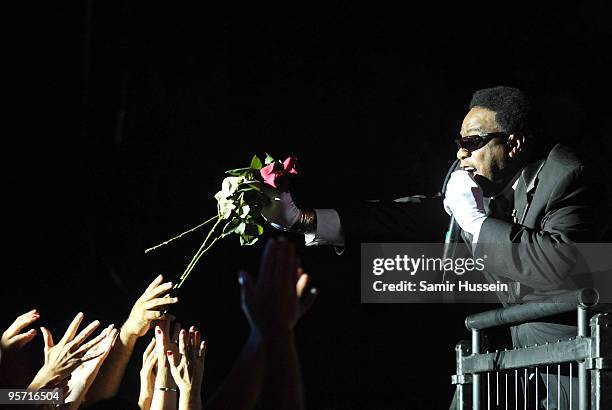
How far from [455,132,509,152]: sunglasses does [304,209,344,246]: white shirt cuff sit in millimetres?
449

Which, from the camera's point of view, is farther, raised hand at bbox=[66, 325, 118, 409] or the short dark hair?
the short dark hair

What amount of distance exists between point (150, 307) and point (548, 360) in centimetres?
136

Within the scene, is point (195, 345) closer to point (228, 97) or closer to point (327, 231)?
point (327, 231)

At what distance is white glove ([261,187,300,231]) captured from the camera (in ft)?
8.73

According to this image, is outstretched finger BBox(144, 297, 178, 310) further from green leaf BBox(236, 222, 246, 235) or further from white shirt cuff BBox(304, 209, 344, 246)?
white shirt cuff BBox(304, 209, 344, 246)

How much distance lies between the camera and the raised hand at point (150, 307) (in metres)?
2.67

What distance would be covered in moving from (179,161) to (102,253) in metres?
0.43

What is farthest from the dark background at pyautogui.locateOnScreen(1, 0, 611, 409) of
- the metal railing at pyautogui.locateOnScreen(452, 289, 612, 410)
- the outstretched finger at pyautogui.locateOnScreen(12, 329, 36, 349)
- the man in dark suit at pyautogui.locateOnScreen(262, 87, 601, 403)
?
the metal railing at pyautogui.locateOnScreen(452, 289, 612, 410)

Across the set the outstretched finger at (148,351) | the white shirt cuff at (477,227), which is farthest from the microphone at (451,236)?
the outstretched finger at (148,351)

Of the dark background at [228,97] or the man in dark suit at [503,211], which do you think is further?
the dark background at [228,97]

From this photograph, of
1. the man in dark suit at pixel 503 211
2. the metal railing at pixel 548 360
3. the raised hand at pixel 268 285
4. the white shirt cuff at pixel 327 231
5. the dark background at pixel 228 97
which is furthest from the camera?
the dark background at pixel 228 97

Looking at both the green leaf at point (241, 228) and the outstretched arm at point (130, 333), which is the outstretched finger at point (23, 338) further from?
the green leaf at point (241, 228)

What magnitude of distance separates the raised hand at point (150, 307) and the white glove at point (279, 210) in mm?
340

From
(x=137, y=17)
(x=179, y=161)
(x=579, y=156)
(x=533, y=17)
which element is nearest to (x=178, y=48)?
(x=137, y=17)
